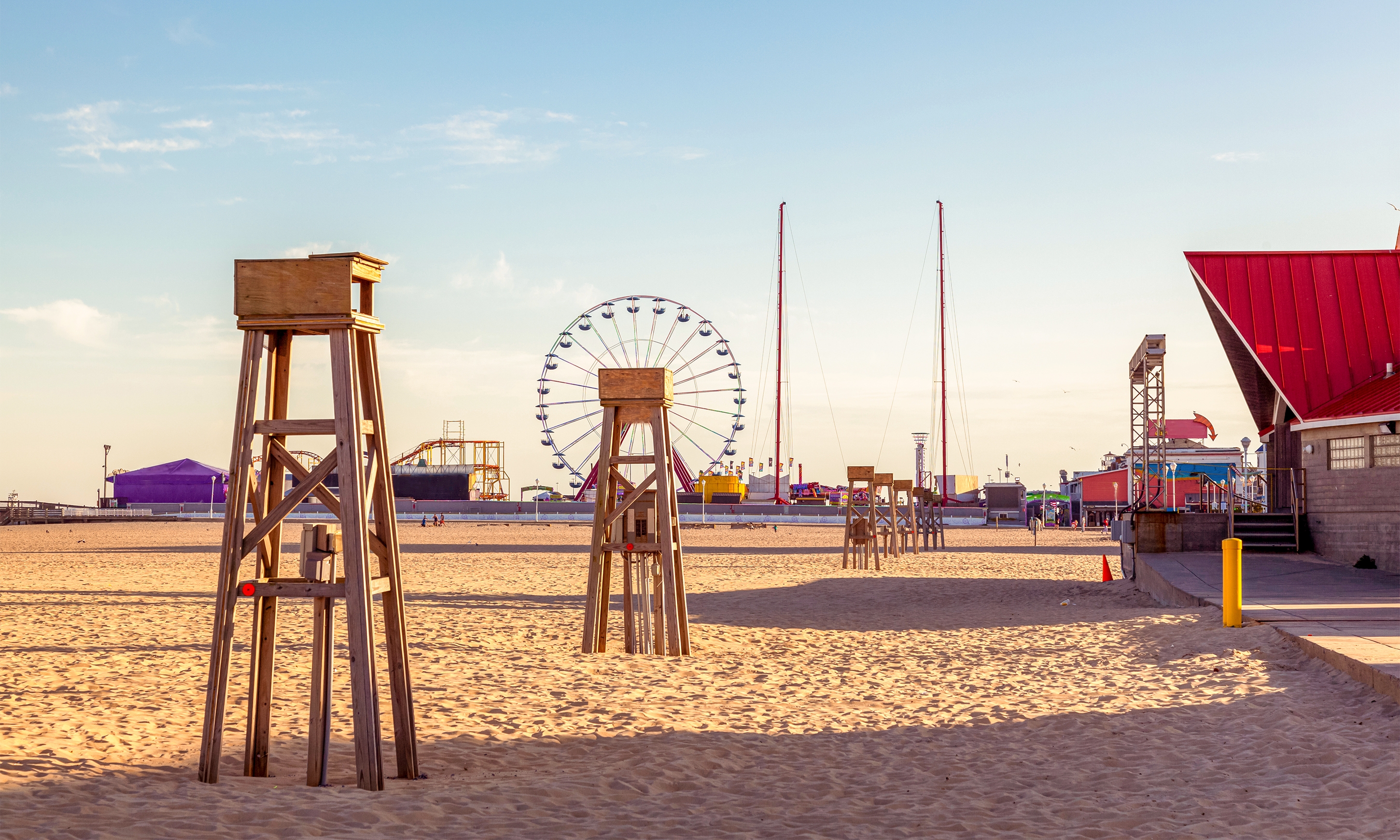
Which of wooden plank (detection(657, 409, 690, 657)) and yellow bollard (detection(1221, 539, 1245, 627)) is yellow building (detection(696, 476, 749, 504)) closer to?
yellow bollard (detection(1221, 539, 1245, 627))

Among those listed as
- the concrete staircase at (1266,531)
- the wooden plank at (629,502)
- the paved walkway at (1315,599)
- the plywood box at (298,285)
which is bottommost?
the paved walkway at (1315,599)

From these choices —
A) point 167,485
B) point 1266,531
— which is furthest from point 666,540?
point 167,485

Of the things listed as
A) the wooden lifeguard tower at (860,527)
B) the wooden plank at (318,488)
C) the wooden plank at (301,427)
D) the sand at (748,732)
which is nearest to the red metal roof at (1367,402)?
the sand at (748,732)

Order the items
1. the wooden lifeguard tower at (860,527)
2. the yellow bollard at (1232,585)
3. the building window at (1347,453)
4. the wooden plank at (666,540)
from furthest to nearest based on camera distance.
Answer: the wooden lifeguard tower at (860,527), the building window at (1347,453), the yellow bollard at (1232,585), the wooden plank at (666,540)

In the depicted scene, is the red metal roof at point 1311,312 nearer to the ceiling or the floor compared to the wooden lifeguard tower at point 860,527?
nearer to the ceiling

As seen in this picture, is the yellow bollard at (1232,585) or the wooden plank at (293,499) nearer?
the wooden plank at (293,499)

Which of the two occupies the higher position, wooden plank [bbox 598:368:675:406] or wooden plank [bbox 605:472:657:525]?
wooden plank [bbox 598:368:675:406]

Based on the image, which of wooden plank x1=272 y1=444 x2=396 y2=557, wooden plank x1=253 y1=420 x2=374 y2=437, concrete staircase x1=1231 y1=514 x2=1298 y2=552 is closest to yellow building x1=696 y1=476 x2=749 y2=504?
concrete staircase x1=1231 y1=514 x2=1298 y2=552

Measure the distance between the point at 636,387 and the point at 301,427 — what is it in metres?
5.23

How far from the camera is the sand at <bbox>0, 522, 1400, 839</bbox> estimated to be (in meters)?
5.45

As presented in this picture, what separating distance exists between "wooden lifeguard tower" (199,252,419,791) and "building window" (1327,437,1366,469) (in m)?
17.1

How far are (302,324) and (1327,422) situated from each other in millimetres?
17968

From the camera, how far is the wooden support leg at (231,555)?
5.91m

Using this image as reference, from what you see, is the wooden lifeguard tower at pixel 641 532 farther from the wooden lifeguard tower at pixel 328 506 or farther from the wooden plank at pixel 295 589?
the wooden plank at pixel 295 589
